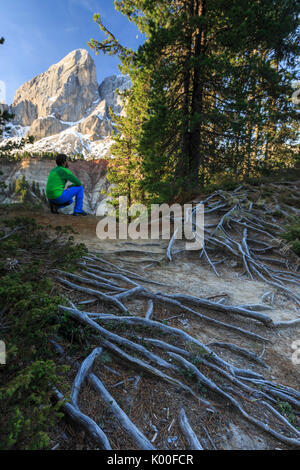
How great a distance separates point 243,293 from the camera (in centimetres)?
414

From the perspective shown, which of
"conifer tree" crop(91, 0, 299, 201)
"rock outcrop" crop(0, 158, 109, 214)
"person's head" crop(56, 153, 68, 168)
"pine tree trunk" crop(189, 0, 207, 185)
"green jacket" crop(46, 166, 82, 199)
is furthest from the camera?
"rock outcrop" crop(0, 158, 109, 214)

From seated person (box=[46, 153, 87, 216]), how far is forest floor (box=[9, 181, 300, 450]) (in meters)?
1.48

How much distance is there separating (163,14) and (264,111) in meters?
5.59

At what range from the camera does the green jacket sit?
19.5 ft

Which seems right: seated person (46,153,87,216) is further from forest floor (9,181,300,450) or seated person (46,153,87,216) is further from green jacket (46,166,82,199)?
forest floor (9,181,300,450)

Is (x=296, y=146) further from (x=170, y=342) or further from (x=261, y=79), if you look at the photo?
(x=170, y=342)

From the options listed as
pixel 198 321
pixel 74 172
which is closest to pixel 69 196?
pixel 198 321

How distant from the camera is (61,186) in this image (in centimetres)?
615
